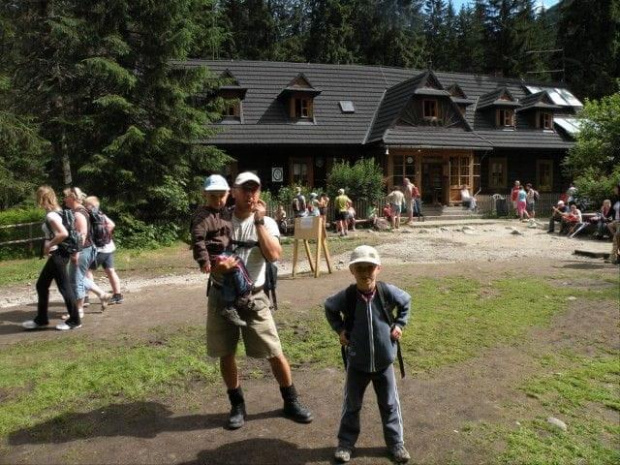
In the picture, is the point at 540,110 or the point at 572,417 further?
the point at 540,110

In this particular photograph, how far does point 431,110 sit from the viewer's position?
26453mm

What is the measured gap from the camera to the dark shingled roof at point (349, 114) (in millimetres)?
25234

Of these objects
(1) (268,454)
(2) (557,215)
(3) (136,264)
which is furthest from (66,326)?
(2) (557,215)

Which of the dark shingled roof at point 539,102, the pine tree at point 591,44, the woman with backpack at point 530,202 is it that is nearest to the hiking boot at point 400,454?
the woman with backpack at point 530,202

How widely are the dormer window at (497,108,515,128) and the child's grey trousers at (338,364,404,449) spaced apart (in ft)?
93.8

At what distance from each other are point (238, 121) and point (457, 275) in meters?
17.3

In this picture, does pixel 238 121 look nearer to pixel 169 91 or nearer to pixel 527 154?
pixel 169 91

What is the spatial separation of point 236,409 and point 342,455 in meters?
0.99

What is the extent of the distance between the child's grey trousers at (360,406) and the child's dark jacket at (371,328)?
0.09m

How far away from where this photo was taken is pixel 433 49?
55594 mm

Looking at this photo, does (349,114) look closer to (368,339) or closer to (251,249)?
(251,249)

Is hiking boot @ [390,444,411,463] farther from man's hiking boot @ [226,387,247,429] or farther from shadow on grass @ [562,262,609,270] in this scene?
shadow on grass @ [562,262,609,270]

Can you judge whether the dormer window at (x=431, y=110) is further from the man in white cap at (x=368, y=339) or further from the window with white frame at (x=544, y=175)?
the man in white cap at (x=368, y=339)

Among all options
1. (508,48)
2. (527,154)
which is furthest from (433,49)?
(527,154)
